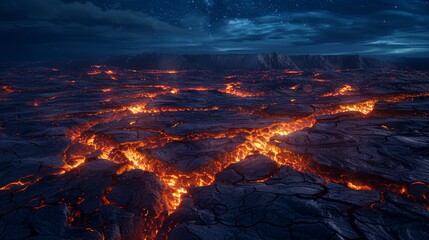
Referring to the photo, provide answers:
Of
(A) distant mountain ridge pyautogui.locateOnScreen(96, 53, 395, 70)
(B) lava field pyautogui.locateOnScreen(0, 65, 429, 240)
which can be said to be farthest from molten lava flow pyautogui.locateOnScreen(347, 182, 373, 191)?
(A) distant mountain ridge pyautogui.locateOnScreen(96, 53, 395, 70)

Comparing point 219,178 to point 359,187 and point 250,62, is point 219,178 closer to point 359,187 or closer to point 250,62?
point 359,187

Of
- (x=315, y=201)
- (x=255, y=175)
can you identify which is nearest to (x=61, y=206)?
(x=255, y=175)

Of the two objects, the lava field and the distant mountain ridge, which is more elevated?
the distant mountain ridge

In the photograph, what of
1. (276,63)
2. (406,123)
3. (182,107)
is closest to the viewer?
(406,123)

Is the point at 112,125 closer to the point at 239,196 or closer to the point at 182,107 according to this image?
Result: the point at 182,107

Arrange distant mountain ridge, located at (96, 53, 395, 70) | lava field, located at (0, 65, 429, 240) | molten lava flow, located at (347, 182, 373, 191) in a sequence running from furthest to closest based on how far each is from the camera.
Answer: distant mountain ridge, located at (96, 53, 395, 70), molten lava flow, located at (347, 182, 373, 191), lava field, located at (0, 65, 429, 240)

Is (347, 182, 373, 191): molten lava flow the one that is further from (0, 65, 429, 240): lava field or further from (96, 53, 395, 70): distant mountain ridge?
(96, 53, 395, 70): distant mountain ridge

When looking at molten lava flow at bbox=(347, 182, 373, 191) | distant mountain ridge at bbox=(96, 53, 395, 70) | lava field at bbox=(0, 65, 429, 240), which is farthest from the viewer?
distant mountain ridge at bbox=(96, 53, 395, 70)

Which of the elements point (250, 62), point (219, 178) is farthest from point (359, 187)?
point (250, 62)
